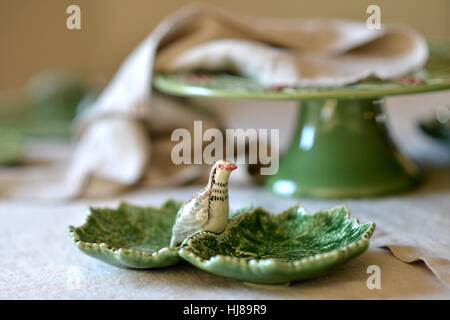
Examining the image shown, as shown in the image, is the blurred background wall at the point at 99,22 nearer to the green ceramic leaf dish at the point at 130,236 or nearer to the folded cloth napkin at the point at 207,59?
the folded cloth napkin at the point at 207,59

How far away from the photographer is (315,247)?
47 centimetres

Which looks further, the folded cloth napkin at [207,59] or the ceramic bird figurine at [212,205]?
the folded cloth napkin at [207,59]

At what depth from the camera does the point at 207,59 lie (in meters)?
0.75

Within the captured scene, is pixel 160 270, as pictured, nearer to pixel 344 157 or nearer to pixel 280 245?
pixel 280 245

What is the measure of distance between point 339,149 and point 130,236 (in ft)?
0.92

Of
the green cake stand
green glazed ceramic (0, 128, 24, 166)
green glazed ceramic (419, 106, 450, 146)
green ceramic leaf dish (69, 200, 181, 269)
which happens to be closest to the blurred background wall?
green glazed ceramic (0, 128, 24, 166)

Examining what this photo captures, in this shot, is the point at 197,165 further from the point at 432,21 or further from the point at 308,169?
the point at 432,21

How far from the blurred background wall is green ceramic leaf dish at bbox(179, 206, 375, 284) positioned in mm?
1104

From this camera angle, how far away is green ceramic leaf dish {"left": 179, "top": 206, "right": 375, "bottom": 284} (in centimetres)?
41

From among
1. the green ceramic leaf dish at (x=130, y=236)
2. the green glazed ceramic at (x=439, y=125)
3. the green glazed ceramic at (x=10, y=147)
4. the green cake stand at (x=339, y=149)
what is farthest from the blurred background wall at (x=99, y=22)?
the green ceramic leaf dish at (x=130, y=236)

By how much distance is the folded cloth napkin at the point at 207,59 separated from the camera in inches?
28.3

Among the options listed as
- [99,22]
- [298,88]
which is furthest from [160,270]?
[99,22]

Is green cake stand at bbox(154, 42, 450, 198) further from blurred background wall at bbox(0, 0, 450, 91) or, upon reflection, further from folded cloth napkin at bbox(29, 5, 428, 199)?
blurred background wall at bbox(0, 0, 450, 91)

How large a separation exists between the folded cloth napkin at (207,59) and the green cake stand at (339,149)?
0.03 meters
